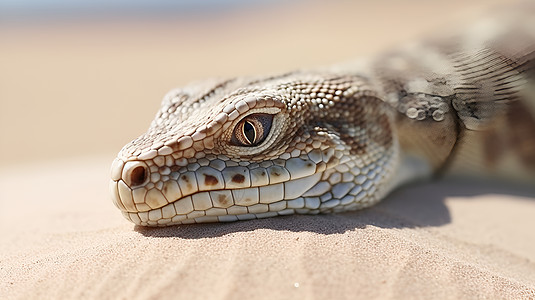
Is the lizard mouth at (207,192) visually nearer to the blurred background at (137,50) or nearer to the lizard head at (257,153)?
the lizard head at (257,153)

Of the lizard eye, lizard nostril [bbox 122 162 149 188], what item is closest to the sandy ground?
lizard nostril [bbox 122 162 149 188]

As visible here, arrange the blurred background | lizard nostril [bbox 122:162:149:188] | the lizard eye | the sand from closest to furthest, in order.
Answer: the sand → lizard nostril [bbox 122:162:149:188] → the lizard eye → the blurred background

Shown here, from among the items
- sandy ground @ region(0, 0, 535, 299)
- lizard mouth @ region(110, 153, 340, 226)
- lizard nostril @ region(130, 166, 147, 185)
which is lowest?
sandy ground @ region(0, 0, 535, 299)

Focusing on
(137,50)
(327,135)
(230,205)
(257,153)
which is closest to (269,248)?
(230,205)

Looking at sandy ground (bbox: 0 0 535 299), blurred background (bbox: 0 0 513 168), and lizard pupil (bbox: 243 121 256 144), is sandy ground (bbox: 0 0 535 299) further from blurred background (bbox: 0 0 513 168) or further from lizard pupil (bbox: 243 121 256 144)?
blurred background (bbox: 0 0 513 168)

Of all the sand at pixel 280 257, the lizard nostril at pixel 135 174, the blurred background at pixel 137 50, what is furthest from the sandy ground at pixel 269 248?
the blurred background at pixel 137 50

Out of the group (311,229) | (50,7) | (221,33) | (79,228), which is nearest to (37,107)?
(79,228)

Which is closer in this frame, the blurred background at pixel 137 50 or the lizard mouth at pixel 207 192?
the lizard mouth at pixel 207 192

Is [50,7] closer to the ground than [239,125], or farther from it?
farther from it

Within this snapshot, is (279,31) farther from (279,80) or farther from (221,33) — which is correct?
(279,80)
